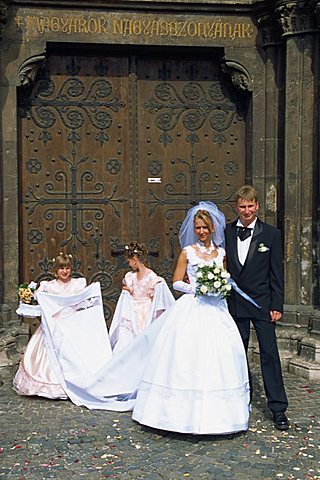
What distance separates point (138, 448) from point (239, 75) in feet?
16.1

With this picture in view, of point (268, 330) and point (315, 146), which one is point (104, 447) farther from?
point (315, 146)

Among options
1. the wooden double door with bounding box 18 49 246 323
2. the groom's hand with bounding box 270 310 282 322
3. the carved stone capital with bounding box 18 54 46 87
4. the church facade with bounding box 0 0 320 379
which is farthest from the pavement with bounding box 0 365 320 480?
the carved stone capital with bounding box 18 54 46 87

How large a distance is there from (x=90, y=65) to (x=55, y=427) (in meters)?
4.59

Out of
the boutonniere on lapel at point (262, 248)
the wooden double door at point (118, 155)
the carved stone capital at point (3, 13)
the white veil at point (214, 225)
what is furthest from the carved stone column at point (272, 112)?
the carved stone capital at point (3, 13)

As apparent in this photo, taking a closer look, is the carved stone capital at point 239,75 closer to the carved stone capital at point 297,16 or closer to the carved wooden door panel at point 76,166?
the carved stone capital at point 297,16

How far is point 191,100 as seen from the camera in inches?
342

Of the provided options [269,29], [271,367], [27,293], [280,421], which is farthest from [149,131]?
[280,421]

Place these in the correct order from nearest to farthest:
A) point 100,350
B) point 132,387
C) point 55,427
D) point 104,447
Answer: point 104,447, point 55,427, point 132,387, point 100,350

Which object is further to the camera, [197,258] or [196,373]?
[197,258]

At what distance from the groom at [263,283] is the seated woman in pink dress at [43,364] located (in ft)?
6.41

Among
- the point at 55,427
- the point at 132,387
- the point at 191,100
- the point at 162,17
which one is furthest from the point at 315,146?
the point at 55,427

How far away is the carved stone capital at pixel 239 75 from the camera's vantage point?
839cm

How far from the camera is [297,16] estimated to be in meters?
7.82

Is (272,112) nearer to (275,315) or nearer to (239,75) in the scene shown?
(239,75)
